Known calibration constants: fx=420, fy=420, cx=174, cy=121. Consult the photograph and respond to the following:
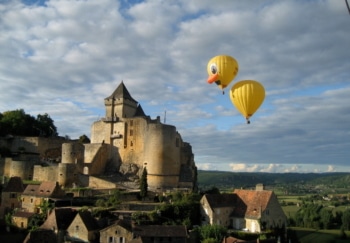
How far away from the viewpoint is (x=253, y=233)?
3053 cm

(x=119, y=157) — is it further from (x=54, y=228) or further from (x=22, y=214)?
(x=54, y=228)

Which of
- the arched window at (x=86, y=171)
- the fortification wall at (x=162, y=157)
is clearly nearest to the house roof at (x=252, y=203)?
the fortification wall at (x=162, y=157)

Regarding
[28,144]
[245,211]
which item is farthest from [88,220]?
[28,144]

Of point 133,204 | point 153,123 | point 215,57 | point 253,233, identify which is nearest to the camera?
point 215,57

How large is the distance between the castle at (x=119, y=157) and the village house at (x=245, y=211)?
572 centimetres

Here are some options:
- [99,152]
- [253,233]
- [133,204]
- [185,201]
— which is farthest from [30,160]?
[253,233]

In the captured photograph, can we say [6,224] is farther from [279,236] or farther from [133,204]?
[279,236]

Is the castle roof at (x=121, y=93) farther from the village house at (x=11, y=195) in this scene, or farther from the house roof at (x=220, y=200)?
the house roof at (x=220, y=200)

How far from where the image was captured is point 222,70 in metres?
22.4

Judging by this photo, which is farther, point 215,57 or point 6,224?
point 6,224

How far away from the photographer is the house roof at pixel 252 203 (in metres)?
32.5

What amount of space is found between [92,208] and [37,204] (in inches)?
212

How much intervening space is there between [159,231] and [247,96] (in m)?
11.9

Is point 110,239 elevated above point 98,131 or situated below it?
below
